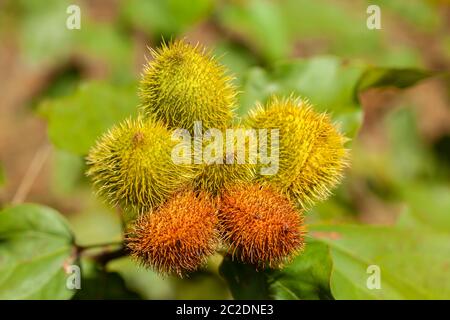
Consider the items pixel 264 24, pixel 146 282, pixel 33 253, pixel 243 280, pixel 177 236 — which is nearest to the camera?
pixel 177 236

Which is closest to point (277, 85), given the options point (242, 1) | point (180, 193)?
point (180, 193)

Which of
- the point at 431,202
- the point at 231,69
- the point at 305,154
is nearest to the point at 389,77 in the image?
the point at 305,154

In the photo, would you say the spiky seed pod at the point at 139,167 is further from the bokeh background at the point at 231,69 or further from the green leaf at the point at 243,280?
the bokeh background at the point at 231,69

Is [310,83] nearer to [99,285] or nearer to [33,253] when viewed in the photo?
[99,285]

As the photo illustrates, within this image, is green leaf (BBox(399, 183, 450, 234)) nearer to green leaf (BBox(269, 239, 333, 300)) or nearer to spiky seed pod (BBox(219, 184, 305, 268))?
green leaf (BBox(269, 239, 333, 300))

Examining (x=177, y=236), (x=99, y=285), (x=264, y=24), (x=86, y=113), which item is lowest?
(x=99, y=285)

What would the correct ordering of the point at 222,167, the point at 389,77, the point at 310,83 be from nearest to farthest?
the point at 222,167 < the point at 389,77 < the point at 310,83

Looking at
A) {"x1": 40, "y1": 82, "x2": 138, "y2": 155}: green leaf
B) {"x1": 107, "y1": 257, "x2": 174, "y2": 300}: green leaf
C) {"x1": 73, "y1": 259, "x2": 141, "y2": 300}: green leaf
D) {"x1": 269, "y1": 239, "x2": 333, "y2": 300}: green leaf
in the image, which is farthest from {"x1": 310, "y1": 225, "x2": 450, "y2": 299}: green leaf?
{"x1": 107, "y1": 257, "x2": 174, "y2": 300}: green leaf
